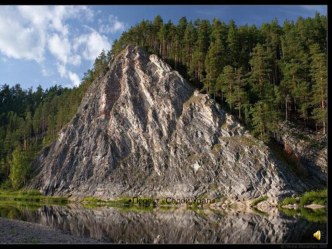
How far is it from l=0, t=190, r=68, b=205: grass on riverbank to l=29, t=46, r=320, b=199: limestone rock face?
6.66 ft

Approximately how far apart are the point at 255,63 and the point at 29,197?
62011mm

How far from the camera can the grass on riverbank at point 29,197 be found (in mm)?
85750

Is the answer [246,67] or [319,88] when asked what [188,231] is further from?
[246,67]

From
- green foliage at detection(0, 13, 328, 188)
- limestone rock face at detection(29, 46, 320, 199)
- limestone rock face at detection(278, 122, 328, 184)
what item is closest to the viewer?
limestone rock face at detection(278, 122, 328, 184)

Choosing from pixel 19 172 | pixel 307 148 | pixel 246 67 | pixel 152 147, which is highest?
pixel 246 67

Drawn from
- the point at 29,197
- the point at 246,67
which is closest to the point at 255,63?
the point at 246,67

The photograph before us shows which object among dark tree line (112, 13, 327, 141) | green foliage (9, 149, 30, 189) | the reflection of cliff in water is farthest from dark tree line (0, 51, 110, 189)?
the reflection of cliff in water

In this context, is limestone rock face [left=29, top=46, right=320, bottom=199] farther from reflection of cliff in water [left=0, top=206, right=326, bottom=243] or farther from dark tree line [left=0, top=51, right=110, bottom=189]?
reflection of cliff in water [left=0, top=206, right=326, bottom=243]

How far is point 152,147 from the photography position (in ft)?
280

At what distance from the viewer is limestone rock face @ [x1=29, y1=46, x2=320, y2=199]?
71.2 m

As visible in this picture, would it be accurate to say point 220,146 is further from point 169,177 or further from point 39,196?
point 39,196
